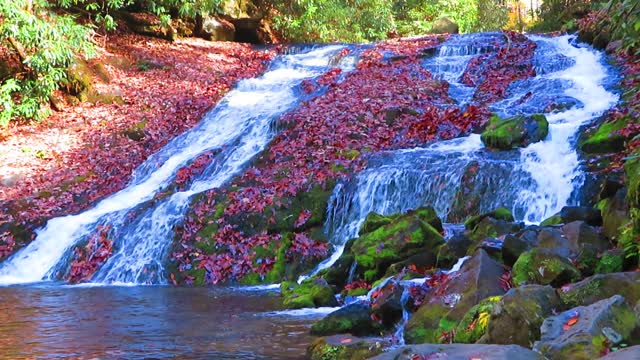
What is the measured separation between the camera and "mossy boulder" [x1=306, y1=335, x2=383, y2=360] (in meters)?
4.99

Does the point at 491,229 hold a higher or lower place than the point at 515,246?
lower

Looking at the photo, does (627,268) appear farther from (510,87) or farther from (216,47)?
(216,47)

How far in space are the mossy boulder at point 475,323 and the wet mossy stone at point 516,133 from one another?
6.65 meters

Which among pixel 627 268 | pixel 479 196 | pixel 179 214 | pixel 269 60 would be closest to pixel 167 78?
pixel 269 60

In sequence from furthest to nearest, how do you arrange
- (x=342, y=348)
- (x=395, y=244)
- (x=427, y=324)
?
(x=395, y=244) → (x=427, y=324) → (x=342, y=348)

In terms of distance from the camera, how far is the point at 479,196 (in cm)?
1049

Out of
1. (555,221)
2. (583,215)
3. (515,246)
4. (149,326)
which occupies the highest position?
(515,246)

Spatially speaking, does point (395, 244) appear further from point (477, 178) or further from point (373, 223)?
point (477, 178)

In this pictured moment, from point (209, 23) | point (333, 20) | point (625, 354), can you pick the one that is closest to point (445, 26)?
point (333, 20)

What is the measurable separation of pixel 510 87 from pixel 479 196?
617 cm

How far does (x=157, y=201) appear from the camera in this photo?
12555mm

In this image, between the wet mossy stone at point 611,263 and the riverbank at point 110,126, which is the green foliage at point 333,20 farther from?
the wet mossy stone at point 611,263

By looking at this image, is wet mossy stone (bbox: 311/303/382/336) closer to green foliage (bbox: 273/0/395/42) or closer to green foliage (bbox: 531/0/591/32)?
green foliage (bbox: 531/0/591/32)

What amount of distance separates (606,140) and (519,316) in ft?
22.8
